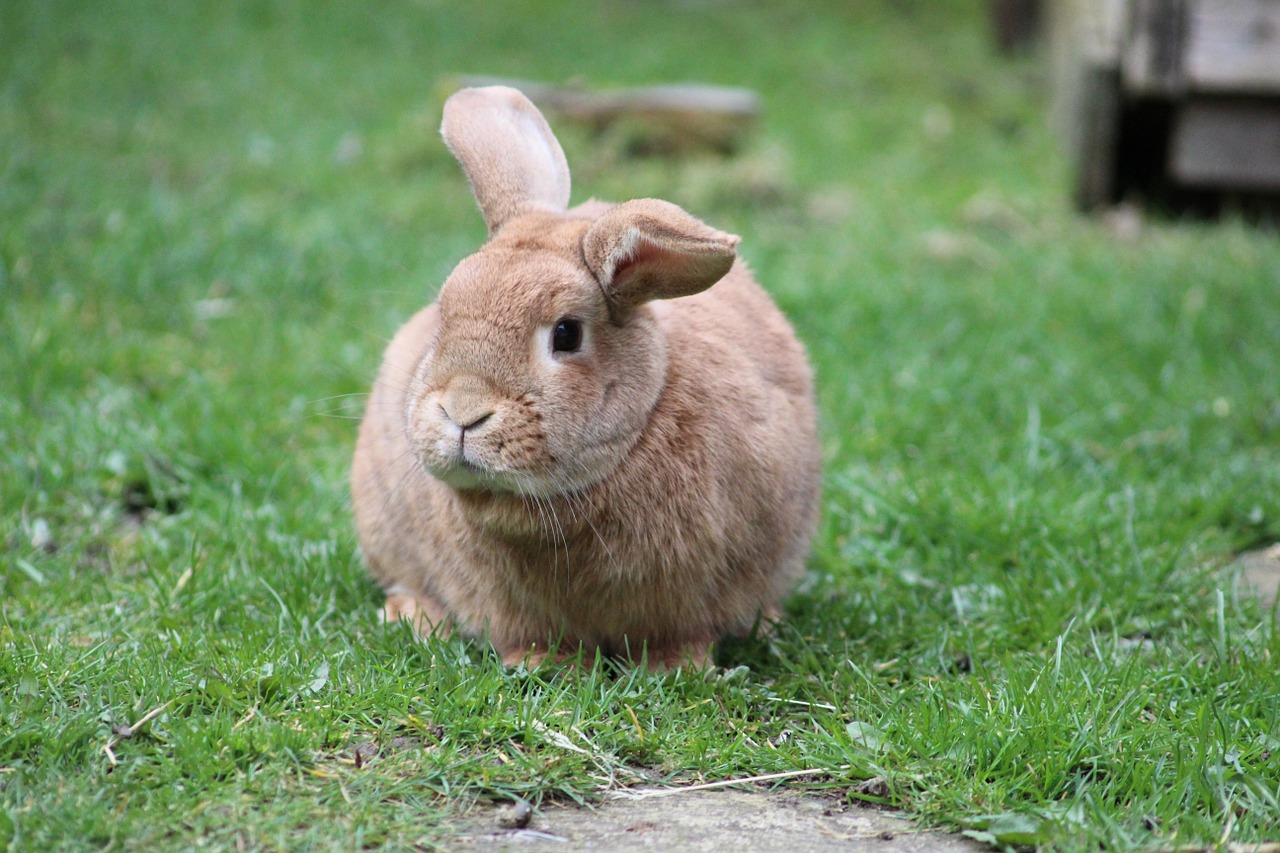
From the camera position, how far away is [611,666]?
298cm

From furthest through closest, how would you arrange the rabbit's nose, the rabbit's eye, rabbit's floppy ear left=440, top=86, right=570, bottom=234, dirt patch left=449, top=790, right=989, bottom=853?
1. rabbit's floppy ear left=440, top=86, right=570, bottom=234
2. the rabbit's eye
3. the rabbit's nose
4. dirt patch left=449, top=790, right=989, bottom=853

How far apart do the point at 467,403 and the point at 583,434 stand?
0.85ft

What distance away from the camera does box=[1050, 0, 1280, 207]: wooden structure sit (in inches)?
266

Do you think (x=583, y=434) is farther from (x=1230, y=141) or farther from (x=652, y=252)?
(x=1230, y=141)

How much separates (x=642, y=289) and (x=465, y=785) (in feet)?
3.50

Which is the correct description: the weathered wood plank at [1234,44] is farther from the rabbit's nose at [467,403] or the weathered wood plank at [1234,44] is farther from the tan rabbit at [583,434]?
the rabbit's nose at [467,403]

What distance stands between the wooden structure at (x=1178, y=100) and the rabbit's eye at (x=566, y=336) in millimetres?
5127

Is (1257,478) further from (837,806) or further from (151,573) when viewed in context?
(151,573)

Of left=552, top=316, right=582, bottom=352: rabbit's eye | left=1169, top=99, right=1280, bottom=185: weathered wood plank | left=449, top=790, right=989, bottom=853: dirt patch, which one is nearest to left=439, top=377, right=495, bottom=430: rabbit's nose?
left=552, top=316, right=582, bottom=352: rabbit's eye

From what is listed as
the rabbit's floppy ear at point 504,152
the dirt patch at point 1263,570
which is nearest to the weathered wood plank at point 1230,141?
the dirt patch at point 1263,570

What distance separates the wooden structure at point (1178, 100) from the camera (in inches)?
266

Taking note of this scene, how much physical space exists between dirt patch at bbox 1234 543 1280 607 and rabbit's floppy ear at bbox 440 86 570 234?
2.10 m

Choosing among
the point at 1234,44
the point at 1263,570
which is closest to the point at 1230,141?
the point at 1234,44

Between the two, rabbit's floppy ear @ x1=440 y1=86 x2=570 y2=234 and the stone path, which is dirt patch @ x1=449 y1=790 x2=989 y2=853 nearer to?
the stone path
